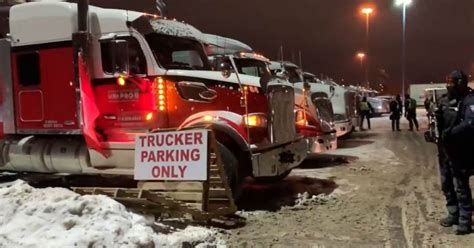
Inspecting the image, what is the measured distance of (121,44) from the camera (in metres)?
8.56

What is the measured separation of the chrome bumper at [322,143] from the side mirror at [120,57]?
389 centimetres

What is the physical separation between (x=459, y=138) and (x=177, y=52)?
179 inches

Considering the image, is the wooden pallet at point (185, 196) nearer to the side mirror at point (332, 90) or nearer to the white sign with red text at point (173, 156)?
the white sign with red text at point (173, 156)

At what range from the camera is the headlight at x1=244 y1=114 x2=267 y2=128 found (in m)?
8.43

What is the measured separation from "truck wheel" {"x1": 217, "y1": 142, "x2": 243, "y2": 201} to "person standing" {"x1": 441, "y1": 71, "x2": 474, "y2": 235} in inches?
113

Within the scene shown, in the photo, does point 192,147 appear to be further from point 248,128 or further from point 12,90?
point 12,90

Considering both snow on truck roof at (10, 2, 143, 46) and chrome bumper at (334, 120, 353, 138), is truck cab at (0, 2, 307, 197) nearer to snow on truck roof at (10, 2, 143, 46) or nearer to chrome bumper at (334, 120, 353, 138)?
snow on truck roof at (10, 2, 143, 46)

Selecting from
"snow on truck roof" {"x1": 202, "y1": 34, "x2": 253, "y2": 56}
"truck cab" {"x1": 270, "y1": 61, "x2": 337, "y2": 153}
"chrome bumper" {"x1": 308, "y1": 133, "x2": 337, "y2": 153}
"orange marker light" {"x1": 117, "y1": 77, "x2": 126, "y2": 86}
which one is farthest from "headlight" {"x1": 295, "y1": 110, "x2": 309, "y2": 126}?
"orange marker light" {"x1": 117, "y1": 77, "x2": 126, "y2": 86}

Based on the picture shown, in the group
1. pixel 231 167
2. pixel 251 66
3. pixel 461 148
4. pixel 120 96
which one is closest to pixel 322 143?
pixel 251 66

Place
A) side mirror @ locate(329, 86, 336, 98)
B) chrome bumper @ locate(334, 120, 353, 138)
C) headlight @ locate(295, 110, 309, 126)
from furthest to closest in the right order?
1. side mirror @ locate(329, 86, 336, 98)
2. chrome bumper @ locate(334, 120, 353, 138)
3. headlight @ locate(295, 110, 309, 126)

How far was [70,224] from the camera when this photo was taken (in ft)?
18.1

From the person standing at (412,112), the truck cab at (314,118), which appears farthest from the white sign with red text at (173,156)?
the person standing at (412,112)

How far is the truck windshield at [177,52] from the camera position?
8.80 metres

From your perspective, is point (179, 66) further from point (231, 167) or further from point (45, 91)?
point (45, 91)
